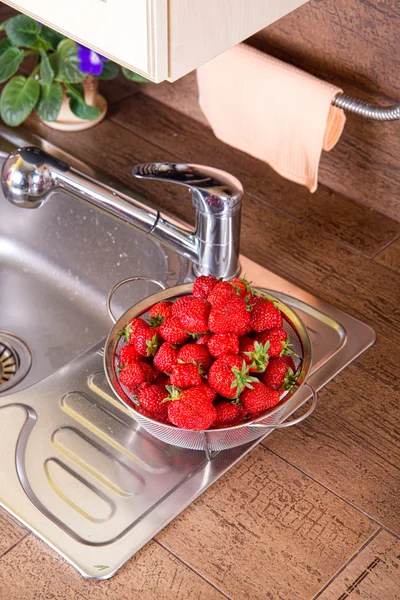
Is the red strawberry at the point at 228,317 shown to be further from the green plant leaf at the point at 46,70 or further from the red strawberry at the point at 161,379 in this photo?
the green plant leaf at the point at 46,70

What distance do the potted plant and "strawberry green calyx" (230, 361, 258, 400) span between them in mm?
656

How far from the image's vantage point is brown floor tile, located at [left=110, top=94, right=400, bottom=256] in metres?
1.14

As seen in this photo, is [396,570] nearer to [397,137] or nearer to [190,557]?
[190,557]

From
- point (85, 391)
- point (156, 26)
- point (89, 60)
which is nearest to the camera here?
point (156, 26)

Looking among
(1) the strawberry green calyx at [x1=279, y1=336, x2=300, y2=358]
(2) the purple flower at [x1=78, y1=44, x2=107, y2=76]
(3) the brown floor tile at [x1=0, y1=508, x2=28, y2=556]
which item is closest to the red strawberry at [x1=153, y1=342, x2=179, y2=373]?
(1) the strawberry green calyx at [x1=279, y1=336, x2=300, y2=358]

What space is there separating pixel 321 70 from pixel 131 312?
1.63 ft

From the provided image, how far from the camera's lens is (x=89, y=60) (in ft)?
3.91

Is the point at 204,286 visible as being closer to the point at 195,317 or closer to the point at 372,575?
the point at 195,317

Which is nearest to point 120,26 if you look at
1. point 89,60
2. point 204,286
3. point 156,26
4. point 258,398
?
point 156,26

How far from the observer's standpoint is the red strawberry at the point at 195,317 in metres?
0.78

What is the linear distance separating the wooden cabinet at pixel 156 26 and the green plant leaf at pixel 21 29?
1.40 feet

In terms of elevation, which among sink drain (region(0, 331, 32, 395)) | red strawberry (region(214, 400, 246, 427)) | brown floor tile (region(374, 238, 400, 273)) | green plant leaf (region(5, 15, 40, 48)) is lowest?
sink drain (region(0, 331, 32, 395))

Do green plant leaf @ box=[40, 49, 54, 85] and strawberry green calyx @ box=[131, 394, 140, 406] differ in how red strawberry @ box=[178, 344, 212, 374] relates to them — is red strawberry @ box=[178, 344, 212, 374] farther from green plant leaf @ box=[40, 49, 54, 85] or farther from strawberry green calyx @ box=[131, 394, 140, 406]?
green plant leaf @ box=[40, 49, 54, 85]

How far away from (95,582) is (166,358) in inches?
8.9
